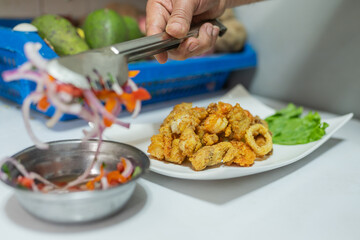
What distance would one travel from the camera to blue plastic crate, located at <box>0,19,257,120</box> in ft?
4.66

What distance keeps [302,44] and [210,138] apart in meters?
1.09

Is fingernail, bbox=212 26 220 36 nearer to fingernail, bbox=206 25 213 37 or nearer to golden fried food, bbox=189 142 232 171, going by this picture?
fingernail, bbox=206 25 213 37

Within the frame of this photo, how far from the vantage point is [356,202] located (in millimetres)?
964

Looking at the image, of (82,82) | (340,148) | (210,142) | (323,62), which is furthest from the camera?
(323,62)

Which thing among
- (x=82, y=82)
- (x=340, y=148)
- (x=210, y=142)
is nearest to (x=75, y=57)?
(x=82, y=82)

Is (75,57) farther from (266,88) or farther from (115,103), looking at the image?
(266,88)

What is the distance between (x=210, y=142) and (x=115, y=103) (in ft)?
1.12

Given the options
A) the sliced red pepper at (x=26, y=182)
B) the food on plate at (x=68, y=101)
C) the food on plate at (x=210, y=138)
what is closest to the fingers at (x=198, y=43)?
the food on plate at (x=210, y=138)

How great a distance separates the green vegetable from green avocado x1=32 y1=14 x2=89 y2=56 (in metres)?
0.79

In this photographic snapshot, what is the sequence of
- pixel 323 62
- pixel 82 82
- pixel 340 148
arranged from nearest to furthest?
pixel 82 82
pixel 340 148
pixel 323 62

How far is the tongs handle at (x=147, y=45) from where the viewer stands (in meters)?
0.91

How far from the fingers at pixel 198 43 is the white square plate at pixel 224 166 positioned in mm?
252

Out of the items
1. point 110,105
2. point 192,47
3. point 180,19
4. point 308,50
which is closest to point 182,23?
point 180,19

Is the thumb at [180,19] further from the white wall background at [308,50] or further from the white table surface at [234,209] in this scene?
the white wall background at [308,50]
